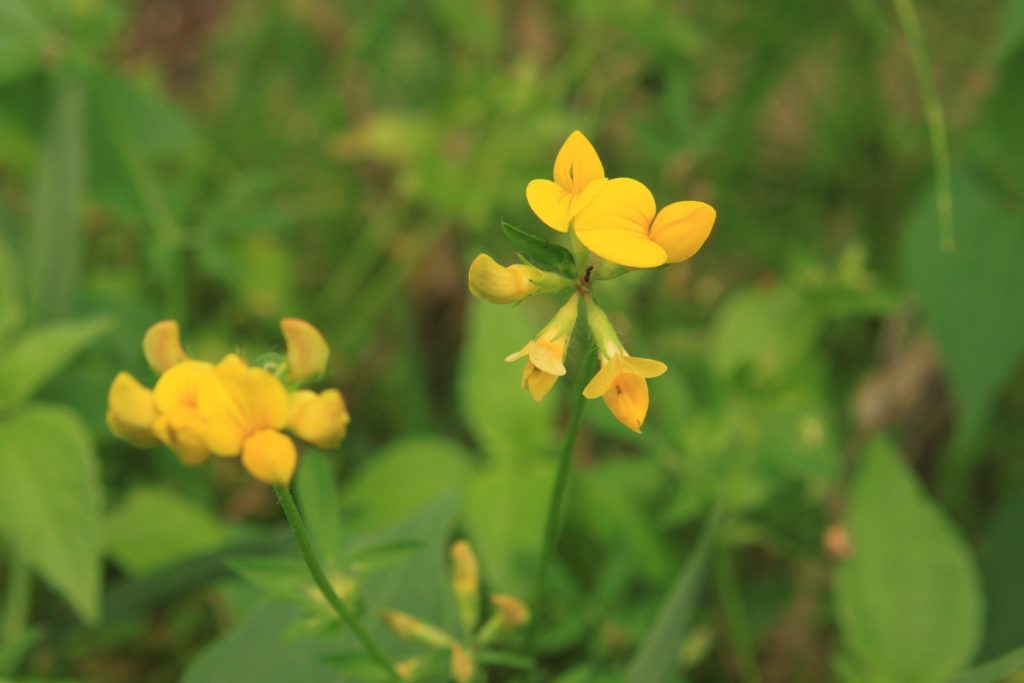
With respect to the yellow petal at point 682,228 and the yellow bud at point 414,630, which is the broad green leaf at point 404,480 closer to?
the yellow bud at point 414,630

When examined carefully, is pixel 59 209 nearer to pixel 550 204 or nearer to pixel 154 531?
pixel 154 531

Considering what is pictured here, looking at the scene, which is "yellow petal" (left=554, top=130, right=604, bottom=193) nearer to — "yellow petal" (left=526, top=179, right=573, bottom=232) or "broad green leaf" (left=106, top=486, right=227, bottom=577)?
"yellow petal" (left=526, top=179, right=573, bottom=232)

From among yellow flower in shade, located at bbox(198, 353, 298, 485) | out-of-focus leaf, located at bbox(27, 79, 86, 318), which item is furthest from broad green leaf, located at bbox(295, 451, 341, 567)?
out-of-focus leaf, located at bbox(27, 79, 86, 318)

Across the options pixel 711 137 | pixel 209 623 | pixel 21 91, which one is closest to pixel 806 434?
pixel 711 137

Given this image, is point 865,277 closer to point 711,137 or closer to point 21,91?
point 711,137

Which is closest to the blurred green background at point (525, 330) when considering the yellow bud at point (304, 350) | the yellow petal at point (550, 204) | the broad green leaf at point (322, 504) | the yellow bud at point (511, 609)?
the broad green leaf at point (322, 504)

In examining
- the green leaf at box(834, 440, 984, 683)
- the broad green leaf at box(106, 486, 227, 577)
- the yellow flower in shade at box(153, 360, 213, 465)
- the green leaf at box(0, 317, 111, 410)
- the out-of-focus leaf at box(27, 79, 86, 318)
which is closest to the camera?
the yellow flower in shade at box(153, 360, 213, 465)
